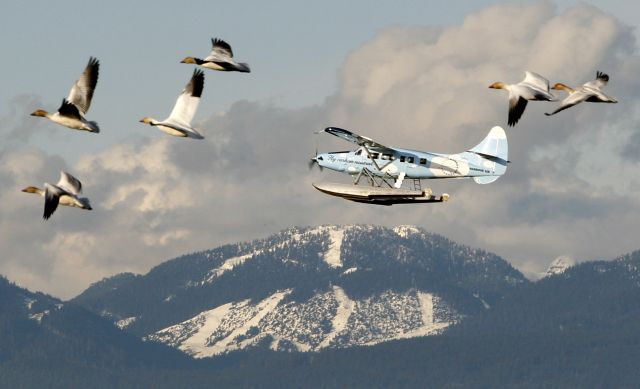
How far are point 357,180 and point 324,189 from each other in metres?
4.06

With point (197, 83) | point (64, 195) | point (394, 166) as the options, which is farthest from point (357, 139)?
point (64, 195)

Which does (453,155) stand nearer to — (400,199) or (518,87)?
(400,199)

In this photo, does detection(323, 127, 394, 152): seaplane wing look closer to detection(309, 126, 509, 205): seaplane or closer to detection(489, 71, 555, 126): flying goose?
detection(309, 126, 509, 205): seaplane

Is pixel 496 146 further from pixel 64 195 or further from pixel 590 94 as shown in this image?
pixel 64 195

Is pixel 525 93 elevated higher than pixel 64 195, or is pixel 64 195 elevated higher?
pixel 525 93

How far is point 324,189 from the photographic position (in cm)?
17300

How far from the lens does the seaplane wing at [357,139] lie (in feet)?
573

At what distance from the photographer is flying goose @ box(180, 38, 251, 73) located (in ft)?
437

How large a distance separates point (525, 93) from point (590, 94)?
5.42m

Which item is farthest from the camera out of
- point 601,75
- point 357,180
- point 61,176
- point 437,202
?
point 357,180

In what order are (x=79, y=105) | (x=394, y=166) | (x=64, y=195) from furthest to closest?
(x=394, y=166) → (x=79, y=105) → (x=64, y=195)

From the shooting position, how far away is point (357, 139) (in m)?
177

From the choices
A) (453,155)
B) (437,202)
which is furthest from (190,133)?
(453,155)

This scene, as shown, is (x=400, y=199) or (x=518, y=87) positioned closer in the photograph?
(x=518, y=87)
